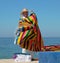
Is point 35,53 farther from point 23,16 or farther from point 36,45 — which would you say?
point 23,16

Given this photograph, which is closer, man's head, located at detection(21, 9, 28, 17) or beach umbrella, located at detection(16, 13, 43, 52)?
man's head, located at detection(21, 9, 28, 17)

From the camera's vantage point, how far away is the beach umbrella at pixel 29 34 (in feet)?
34.0

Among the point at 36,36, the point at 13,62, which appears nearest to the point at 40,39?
the point at 36,36

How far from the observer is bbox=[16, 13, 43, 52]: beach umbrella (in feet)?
34.0

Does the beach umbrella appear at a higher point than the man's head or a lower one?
lower

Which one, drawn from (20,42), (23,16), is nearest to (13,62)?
(20,42)

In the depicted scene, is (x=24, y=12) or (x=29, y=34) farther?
(x=29, y=34)

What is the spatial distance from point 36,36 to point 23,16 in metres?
0.62

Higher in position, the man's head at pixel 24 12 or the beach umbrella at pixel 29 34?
the man's head at pixel 24 12

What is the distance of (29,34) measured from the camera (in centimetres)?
1038

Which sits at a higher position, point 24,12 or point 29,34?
point 24,12

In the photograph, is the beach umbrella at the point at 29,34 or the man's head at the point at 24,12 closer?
the man's head at the point at 24,12

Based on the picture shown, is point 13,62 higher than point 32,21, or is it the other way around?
point 32,21

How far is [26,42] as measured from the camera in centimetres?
1045
